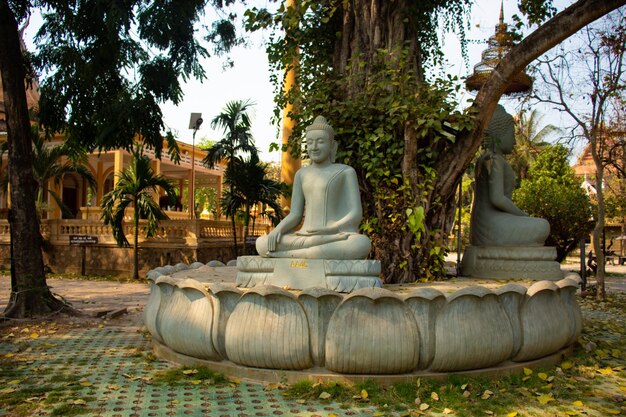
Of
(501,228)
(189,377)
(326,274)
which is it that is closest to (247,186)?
(501,228)

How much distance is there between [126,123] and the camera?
8352mm

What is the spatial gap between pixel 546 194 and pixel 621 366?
12.4 metres

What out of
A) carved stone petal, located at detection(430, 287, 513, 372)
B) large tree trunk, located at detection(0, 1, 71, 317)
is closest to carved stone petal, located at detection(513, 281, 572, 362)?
carved stone petal, located at detection(430, 287, 513, 372)

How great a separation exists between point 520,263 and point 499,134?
1.79 metres

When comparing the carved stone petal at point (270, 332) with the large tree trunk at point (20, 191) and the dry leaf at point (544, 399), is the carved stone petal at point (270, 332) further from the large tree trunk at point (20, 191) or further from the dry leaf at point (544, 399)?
the large tree trunk at point (20, 191)

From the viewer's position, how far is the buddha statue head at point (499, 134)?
7494 mm

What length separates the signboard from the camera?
1530 cm

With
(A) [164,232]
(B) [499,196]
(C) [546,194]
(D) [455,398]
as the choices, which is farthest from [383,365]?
(C) [546,194]

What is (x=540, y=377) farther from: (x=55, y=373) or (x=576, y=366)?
(x=55, y=373)

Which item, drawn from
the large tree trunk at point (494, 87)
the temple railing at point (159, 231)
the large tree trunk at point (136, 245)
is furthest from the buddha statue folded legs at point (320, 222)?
the temple railing at point (159, 231)

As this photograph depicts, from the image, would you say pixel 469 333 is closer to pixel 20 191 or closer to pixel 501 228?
pixel 501 228

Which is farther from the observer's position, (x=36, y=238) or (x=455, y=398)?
(x=36, y=238)

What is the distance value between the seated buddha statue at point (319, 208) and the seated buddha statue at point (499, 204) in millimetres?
2389

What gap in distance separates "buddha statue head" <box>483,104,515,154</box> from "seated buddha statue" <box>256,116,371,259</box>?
262 cm
